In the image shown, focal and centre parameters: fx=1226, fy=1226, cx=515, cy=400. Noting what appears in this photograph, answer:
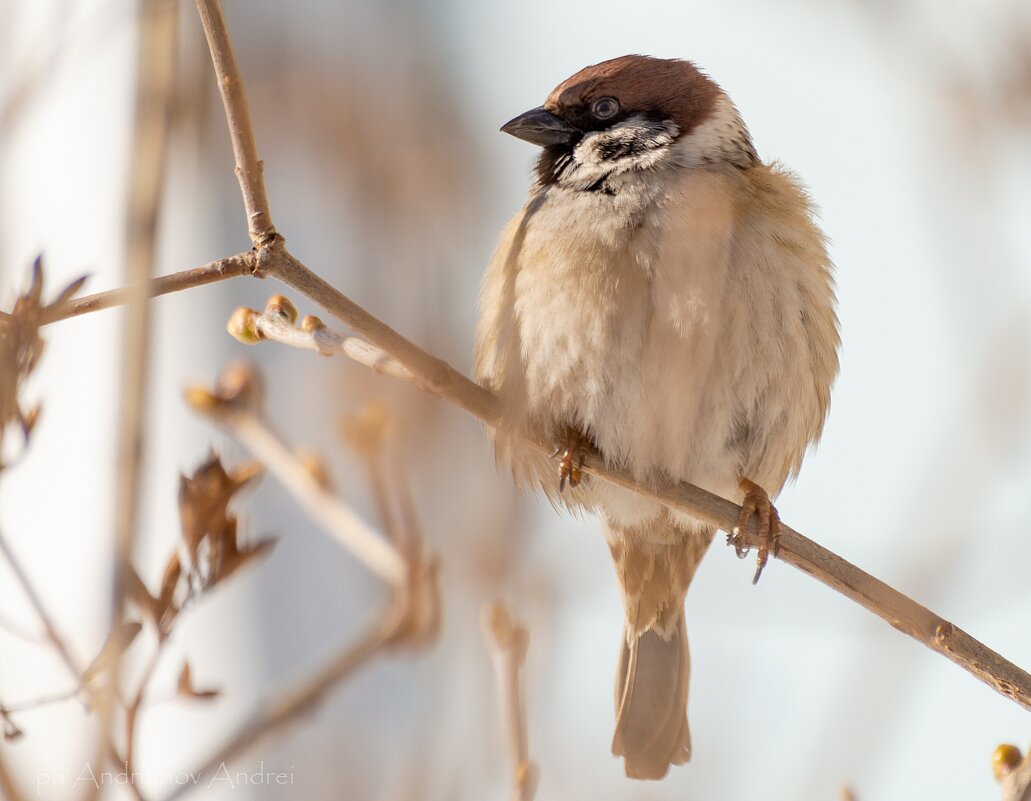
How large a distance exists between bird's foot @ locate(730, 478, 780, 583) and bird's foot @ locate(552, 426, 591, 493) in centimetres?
44

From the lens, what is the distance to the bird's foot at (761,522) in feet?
9.46

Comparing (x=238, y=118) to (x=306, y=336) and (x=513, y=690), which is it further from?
(x=513, y=690)

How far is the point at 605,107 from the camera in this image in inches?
143

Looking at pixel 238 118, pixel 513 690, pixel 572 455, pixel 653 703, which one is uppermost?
pixel 238 118

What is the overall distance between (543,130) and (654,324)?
895 millimetres

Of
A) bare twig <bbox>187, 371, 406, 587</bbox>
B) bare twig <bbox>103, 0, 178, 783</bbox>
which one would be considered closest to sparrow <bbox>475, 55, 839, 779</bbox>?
bare twig <bbox>187, 371, 406, 587</bbox>

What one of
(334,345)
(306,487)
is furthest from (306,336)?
(306,487)

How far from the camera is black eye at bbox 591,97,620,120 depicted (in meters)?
3.60

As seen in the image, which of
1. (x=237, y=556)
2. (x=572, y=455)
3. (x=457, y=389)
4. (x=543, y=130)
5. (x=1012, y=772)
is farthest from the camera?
(x=543, y=130)

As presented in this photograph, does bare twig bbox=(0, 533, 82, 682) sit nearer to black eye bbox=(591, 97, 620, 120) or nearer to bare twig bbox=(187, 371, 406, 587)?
bare twig bbox=(187, 371, 406, 587)

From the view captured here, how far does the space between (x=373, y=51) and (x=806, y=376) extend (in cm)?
140

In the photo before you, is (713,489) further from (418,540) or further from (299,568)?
(418,540)

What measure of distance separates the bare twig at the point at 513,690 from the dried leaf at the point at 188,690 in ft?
1.43

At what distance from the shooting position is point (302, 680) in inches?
58.4
